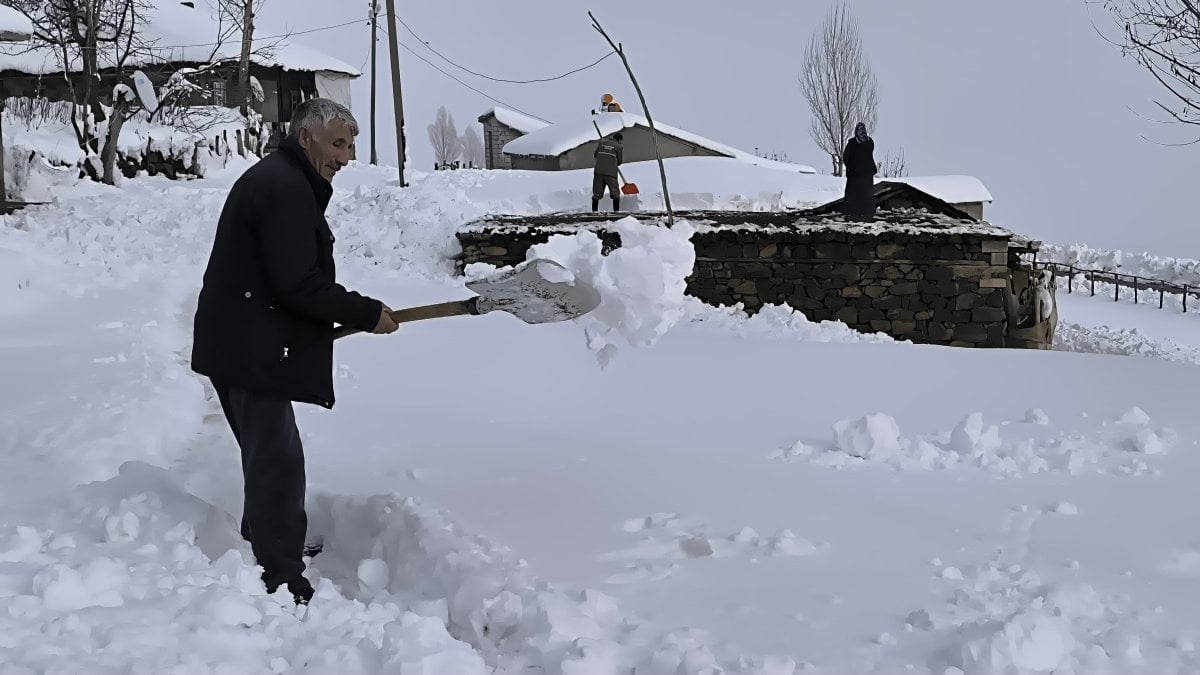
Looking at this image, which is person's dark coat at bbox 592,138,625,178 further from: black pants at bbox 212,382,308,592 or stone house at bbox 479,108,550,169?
stone house at bbox 479,108,550,169

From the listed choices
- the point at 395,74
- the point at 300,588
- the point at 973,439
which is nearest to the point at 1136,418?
the point at 973,439

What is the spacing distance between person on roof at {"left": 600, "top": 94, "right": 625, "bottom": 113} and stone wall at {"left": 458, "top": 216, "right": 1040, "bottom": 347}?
13.8 m

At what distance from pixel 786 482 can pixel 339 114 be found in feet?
7.69

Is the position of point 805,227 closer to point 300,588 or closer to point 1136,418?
point 1136,418

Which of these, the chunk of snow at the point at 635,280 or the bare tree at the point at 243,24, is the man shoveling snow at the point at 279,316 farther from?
the bare tree at the point at 243,24

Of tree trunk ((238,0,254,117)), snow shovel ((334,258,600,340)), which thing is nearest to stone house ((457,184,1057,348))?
snow shovel ((334,258,600,340))

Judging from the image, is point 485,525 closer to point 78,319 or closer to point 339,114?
point 339,114

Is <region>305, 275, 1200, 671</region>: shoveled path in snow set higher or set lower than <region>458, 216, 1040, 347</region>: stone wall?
lower

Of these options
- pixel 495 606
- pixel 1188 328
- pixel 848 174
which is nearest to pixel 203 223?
pixel 848 174

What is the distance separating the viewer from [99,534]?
11.4 ft

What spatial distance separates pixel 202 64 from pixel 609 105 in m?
12.9

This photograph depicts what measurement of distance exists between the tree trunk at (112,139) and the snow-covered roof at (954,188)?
16.1 metres

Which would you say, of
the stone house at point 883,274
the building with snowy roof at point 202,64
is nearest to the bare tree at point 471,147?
the building with snowy roof at point 202,64

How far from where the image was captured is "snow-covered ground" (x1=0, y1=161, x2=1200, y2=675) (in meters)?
2.73
